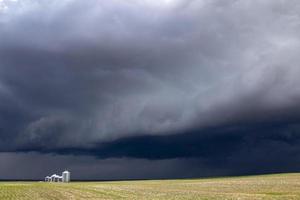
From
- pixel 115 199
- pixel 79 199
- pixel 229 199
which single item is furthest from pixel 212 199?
pixel 79 199

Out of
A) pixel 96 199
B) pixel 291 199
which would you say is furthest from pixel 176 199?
pixel 291 199

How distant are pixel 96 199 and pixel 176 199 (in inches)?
485

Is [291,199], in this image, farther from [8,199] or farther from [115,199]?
[8,199]

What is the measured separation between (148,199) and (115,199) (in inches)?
216

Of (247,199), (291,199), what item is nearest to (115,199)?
(247,199)

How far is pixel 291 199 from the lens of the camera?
66.5m

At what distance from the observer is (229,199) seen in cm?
6806

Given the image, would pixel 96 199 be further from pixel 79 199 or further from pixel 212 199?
pixel 212 199

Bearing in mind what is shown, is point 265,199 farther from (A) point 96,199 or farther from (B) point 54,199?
(B) point 54,199

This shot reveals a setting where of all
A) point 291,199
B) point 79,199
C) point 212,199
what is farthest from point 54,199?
point 291,199

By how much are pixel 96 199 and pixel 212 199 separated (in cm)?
1777

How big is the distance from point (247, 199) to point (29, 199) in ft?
107

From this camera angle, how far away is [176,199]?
70125mm

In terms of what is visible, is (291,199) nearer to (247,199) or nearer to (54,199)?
(247,199)
